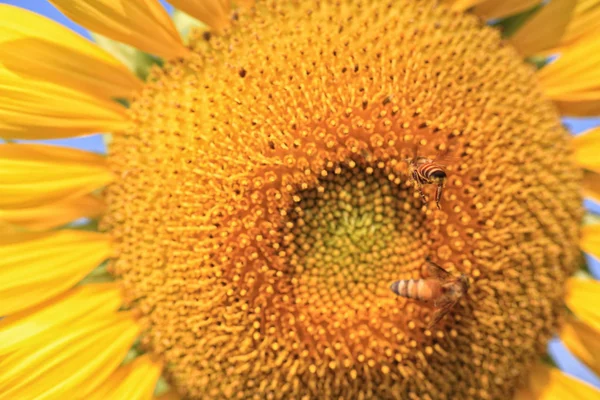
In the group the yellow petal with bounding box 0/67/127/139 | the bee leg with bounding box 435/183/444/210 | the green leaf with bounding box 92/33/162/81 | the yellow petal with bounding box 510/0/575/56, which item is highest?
the yellow petal with bounding box 510/0/575/56

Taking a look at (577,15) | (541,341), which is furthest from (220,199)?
(577,15)

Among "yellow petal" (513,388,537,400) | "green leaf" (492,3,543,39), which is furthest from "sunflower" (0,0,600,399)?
"green leaf" (492,3,543,39)

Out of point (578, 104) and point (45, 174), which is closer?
point (45, 174)

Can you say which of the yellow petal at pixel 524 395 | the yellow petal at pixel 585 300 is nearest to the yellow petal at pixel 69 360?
the yellow petal at pixel 524 395

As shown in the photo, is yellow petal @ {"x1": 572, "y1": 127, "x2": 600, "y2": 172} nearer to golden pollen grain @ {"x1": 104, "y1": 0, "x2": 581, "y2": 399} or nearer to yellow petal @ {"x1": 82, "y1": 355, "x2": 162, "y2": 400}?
golden pollen grain @ {"x1": 104, "y1": 0, "x2": 581, "y2": 399}

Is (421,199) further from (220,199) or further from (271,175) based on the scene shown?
(220,199)

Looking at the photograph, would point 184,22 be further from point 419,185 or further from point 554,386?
point 554,386

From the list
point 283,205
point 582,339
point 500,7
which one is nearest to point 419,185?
point 283,205
